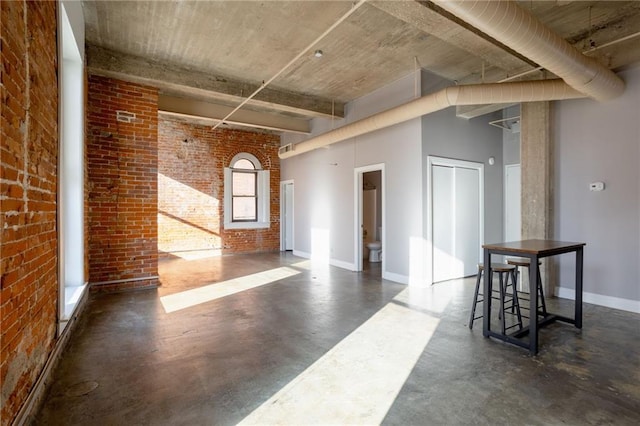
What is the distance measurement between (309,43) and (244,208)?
5.98m

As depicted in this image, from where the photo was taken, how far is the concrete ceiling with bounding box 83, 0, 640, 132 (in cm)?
366

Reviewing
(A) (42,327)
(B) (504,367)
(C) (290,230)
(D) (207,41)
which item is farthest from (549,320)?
(C) (290,230)

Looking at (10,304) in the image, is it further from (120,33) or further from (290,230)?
(290,230)

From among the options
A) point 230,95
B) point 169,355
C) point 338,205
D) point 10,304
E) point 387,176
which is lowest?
point 169,355

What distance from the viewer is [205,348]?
3.09 metres

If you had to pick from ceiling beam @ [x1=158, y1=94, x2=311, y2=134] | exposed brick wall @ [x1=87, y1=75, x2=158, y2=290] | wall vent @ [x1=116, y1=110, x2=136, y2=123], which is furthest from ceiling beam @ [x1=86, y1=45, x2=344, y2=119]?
wall vent @ [x1=116, y1=110, x2=136, y2=123]

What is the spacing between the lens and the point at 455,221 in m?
5.88

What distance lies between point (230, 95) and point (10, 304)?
473 cm

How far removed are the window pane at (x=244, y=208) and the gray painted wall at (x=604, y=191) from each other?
7349mm

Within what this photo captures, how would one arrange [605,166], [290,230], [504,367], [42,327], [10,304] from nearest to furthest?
1. [10,304]
2. [42,327]
3. [504,367]
4. [605,166]
5. [290,230]

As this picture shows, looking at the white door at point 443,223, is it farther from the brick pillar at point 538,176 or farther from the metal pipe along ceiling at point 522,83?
the metal pipe along ceiling at point 522,83

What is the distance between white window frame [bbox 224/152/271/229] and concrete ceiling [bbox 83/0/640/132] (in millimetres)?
3215

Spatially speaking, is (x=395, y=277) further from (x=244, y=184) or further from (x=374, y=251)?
(x=244, y=184)

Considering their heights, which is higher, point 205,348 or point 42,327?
point 42,327
